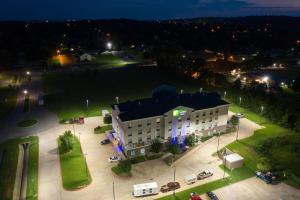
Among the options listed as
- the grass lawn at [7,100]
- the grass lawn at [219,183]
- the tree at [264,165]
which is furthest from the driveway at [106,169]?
the grass lawn at [7,100]


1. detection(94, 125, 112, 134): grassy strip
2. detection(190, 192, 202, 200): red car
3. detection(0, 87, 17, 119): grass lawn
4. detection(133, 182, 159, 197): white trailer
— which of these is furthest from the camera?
detection(0, 87, 17, 119): grass lawn

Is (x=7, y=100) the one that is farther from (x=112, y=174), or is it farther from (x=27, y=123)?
(x=112, y=174)

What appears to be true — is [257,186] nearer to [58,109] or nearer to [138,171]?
[138,171]

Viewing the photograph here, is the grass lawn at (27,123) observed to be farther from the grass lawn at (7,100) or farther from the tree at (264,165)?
the tree at (264,165)

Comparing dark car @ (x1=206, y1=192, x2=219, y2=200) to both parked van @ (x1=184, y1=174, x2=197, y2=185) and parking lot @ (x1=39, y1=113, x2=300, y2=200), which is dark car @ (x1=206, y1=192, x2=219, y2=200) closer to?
parking lot @ (x1=39, y1=113, x2=300, y2=200)

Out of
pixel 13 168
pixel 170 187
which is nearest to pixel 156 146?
pixel 170 187

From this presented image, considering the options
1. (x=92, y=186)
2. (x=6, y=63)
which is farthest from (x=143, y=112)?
(x=6, y=63)

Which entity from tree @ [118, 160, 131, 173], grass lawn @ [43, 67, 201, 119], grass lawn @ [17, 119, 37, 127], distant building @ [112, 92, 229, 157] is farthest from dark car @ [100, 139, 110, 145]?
grass lawn @ [17, 119, 37, 127]
